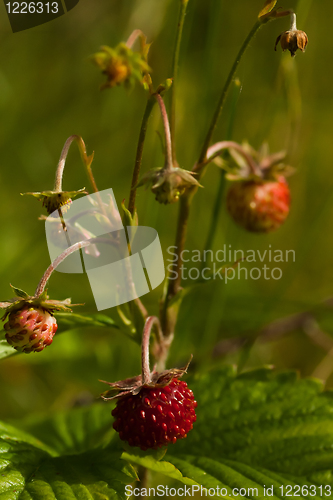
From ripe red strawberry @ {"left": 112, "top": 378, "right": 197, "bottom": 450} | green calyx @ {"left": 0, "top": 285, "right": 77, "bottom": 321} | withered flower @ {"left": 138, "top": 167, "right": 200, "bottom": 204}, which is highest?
withered flower @ {"left": 138, "top": 167, "right": 200, "bottom": 204}

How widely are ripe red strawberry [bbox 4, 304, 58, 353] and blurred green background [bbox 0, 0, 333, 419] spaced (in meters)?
0.85

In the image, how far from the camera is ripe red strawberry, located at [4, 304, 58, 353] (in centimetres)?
53

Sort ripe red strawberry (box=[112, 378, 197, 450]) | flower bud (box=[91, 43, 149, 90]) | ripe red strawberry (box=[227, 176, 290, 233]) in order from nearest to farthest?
flower bud (box=[91, 43, 149, 90])
ripe red strawberry (box=[112, 378, 197, 450])
ripe red strawberry (box=[227, 176, 290, 233])

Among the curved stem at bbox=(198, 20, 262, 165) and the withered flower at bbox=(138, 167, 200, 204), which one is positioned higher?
the curved stem at bbox=(198, 20, 262, 165)

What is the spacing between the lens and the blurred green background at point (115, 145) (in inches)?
57.4

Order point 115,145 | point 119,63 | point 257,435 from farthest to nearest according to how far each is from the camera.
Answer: point 115,145
point 257,435
point 119,63

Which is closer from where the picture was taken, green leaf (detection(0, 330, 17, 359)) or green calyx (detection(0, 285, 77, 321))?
green calyx (detection(0, 285, 77, 321))

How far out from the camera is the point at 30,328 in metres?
0.53

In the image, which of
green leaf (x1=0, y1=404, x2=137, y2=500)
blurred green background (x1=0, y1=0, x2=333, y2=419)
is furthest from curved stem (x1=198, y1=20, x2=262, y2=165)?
blurred green background (x1=0, y1=0, x2=333, y2=419)

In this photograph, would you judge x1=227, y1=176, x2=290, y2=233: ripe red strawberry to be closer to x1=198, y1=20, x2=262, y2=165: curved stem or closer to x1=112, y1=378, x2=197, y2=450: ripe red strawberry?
x1=198, y1=20, x2=262, y2=165: curved stem

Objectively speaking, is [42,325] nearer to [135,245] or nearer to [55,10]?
[135,245]

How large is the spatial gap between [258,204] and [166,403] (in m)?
0.50

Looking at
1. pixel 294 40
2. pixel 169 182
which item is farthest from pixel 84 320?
pixel 294 40

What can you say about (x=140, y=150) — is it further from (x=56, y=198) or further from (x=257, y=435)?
(x=257, y=435)
